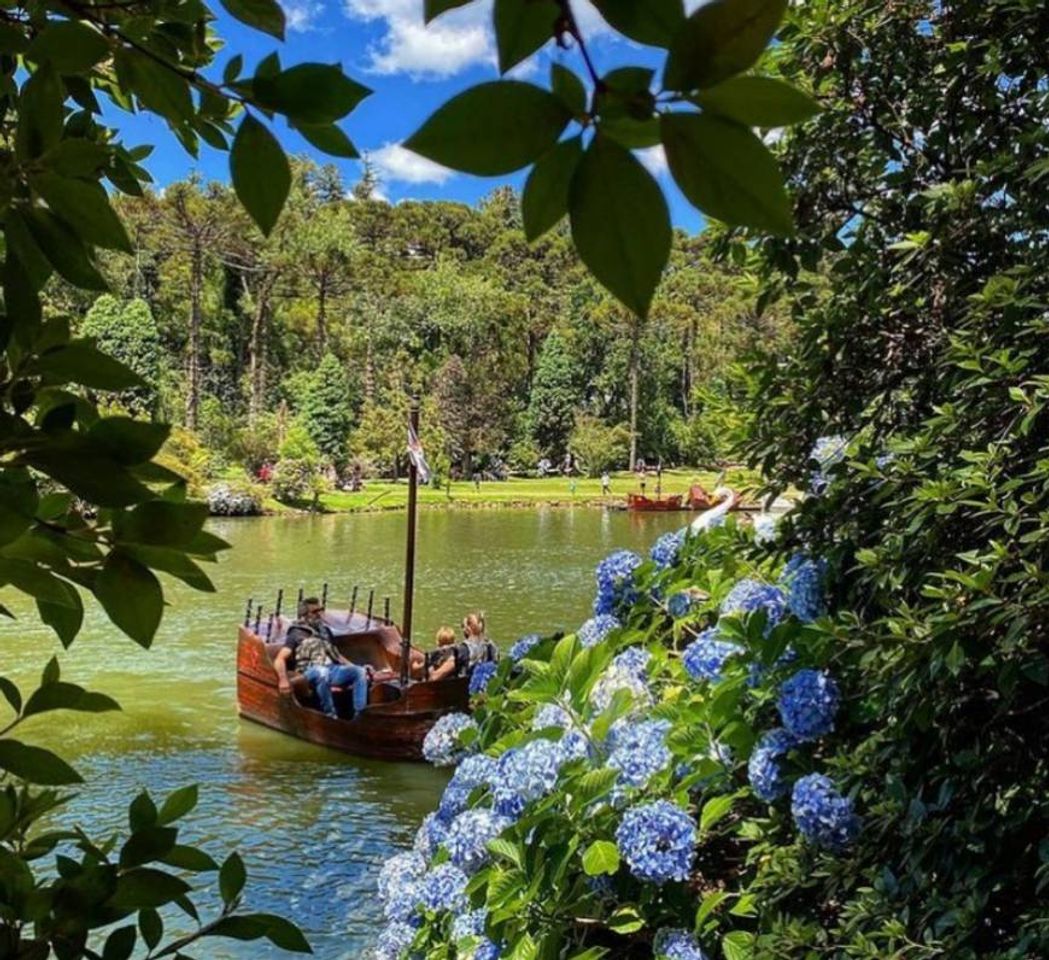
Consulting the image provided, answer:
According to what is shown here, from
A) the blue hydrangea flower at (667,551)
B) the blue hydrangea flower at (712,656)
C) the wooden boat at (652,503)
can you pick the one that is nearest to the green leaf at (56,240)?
the blue hydrangea flower at (712,656)

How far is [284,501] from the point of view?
28.9 metres

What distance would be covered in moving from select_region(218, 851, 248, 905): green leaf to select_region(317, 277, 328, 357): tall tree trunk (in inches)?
1645

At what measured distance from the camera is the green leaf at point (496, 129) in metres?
0.30

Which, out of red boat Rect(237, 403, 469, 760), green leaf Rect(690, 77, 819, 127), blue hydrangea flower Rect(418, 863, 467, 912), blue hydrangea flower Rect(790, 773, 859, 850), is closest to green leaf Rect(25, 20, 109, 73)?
green leaf Rect(690, 77, 819, 127)

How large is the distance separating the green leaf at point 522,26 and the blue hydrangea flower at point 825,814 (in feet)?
5.05

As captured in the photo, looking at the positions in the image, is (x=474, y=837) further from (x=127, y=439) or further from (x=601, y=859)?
(x=127, y=439)

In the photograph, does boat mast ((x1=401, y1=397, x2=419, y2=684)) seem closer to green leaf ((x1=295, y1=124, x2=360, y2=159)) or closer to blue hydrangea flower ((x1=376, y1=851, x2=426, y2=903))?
blue hydrangea flower ((x1=376, y1=851, x2=426, y2=903))

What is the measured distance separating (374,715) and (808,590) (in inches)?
249

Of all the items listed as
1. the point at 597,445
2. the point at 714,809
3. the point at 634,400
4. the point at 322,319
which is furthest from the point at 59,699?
the point at 322,319

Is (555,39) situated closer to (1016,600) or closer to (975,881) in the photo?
(1016,600)

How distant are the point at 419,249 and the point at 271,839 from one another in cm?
5602

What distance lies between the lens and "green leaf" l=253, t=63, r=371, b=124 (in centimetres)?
49

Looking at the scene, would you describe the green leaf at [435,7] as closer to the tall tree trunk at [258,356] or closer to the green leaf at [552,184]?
the green leaf at [552,184]

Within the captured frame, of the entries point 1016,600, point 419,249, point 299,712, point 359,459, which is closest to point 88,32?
point 1016,600
